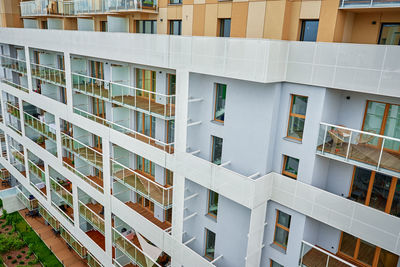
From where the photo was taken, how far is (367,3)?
9344mm

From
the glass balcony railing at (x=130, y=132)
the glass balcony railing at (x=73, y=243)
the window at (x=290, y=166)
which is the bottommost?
the glass balcony railing at (x=73, y=243)

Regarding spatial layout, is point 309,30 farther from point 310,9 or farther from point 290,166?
point 290,166

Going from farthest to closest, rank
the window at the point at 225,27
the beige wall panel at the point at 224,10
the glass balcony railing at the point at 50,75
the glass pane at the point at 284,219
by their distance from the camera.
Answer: the glass balcony railing at the point at 50,75 < the window at the point at 225,27 < the beige wall panel at the point at 224,10 < the glass pane at the point at 284,219

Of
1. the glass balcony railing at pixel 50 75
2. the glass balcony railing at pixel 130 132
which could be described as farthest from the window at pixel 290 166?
the glass balcony railing at pixel 50 75

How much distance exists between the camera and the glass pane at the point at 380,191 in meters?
10.1

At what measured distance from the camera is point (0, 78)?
88.2 feet

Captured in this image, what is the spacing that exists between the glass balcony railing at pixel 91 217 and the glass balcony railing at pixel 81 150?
9.89ft

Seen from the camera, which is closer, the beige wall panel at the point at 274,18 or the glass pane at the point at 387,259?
the glass pane at the point at 387,259

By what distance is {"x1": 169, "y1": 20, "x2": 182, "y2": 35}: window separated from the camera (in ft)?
51.8

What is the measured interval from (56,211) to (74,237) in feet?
8.05

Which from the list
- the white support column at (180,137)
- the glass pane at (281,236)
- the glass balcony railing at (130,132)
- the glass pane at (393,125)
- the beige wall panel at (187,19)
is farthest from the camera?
the glass balcony railing at (130,132)

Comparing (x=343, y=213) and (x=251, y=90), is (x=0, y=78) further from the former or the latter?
(x=343, y=213)

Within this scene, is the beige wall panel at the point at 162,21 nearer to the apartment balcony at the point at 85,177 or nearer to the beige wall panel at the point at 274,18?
the beige wall panel at the point at 274,18

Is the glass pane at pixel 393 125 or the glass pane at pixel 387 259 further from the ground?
the glass pane at pixel 393 125
